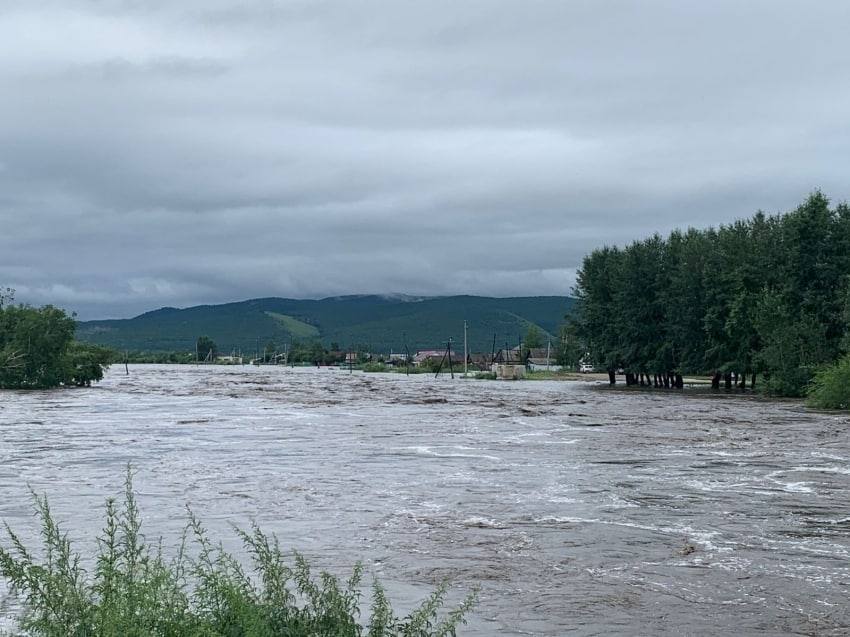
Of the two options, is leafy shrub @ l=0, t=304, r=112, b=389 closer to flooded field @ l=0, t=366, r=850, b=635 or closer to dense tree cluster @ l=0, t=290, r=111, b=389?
dense tree cluster @ l=0, t=290, r=111, b=389

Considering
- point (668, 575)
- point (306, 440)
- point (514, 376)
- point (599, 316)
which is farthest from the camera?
point (514, 376)

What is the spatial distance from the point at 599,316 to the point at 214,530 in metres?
81.6

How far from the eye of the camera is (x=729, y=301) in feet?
242

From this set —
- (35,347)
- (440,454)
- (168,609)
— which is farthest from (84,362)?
(168,609)

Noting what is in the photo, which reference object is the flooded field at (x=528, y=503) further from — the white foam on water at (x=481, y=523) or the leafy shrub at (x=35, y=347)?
the leafy shrub at (x=35, y=347)

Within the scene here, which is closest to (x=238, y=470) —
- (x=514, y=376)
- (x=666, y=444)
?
(x=666, y=444)

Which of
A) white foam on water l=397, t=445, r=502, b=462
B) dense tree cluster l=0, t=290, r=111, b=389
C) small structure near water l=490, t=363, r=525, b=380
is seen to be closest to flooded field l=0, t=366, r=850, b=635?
white foam on water l=397, t=445, r=502, b=462

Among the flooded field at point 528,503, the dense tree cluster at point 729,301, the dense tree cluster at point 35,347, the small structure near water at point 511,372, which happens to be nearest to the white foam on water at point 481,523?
the flooded field at point 528,503

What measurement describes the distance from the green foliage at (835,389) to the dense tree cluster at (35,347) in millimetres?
57026

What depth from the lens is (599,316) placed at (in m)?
94.9

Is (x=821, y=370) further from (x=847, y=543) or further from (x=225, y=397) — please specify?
(x=847, y=543)

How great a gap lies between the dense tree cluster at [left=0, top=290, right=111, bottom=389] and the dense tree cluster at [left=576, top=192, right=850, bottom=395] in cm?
4861

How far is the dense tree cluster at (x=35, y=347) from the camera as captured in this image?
255ft

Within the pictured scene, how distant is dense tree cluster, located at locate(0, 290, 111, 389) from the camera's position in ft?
255
